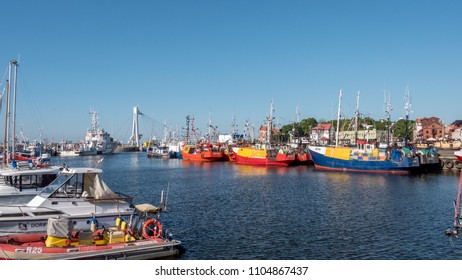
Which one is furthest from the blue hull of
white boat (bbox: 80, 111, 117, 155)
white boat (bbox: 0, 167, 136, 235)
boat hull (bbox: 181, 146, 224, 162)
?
white boat (bbox: 80, 111, 117, 155)

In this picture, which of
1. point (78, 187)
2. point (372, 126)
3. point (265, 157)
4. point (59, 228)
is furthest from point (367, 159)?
point (372, 126)

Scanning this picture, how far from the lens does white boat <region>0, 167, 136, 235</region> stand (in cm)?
2175

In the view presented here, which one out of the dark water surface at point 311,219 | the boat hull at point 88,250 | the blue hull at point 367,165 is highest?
the blue hull at point 367,165

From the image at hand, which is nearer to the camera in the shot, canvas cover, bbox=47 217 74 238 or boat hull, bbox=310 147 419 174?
canvas cover, bbox=47 217 74 238

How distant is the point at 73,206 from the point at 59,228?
3.71 metres

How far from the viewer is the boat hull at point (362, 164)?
66.2 metres

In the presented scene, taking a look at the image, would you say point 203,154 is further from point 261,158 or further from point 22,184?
point 22,184

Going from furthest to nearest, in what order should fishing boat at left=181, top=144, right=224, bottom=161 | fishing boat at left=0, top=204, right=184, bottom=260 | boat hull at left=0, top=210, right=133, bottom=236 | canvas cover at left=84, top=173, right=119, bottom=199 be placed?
fishing boat at left=181, top=144, right=224, bottom=161, canvas cover at left=84, top=173, right=119, bottom=199, boat hull at left=0, top=210, right=133, bottom=236, fishing boat at left=0, top=204, right=184, bottom=260

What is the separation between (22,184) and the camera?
26.2 meters

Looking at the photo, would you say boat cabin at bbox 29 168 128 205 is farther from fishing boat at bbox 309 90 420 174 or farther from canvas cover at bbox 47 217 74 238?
fishing boat at bbox 309 90 420 174

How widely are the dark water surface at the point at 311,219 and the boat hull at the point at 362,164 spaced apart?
1044 centimetres

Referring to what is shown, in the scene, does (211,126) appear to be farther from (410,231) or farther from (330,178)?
(410,231)

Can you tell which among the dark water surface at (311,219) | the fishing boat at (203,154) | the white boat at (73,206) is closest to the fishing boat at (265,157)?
the fishing boat at (203,154)

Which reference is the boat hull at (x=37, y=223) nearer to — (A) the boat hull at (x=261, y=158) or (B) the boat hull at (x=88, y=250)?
(B) the boat hull at (x=88, y=250)
